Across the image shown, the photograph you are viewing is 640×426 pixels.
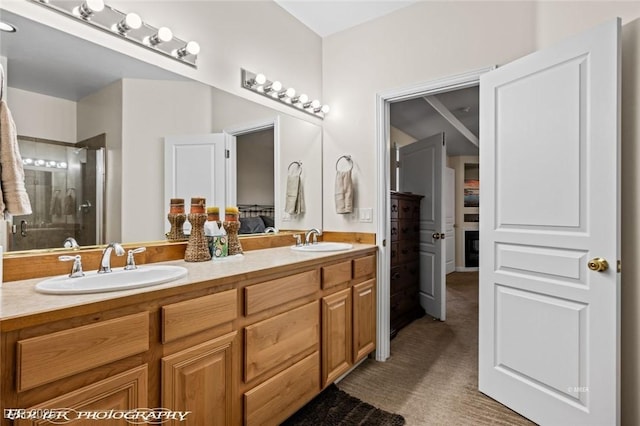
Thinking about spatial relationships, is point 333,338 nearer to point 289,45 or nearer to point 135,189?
point 135,189

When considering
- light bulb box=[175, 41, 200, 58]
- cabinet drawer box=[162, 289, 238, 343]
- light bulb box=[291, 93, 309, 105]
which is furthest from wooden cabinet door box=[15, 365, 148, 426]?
light bulb box=[291, 93, 309, 105]

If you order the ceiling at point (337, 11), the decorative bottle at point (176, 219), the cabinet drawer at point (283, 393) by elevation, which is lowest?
the cabinet drawer at point (283, 393)

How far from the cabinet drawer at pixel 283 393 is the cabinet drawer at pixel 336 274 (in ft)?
1.34

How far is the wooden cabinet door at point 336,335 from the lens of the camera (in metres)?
1.98

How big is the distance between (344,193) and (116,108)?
1618 mm

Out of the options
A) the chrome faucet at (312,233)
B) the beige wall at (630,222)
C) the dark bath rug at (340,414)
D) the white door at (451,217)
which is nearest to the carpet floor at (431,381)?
the dark bath rug at (340,414)

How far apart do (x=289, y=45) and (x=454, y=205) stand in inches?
204

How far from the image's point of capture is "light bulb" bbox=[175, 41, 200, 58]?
1.82 metres

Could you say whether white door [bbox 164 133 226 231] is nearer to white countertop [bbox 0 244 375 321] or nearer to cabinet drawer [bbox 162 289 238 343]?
white countertop [bbox 0 244 375 321]

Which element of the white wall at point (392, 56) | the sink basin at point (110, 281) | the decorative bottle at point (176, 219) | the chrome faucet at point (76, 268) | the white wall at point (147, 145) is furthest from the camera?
the white wall at point (392, 56)

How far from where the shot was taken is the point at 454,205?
6727mm

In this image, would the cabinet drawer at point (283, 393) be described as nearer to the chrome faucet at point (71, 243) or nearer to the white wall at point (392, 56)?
the chrome faucet at point (71, 243)

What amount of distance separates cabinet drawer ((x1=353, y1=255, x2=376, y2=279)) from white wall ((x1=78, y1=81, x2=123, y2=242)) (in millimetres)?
1424

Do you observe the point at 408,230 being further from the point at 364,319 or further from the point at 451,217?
the point at 451,217
